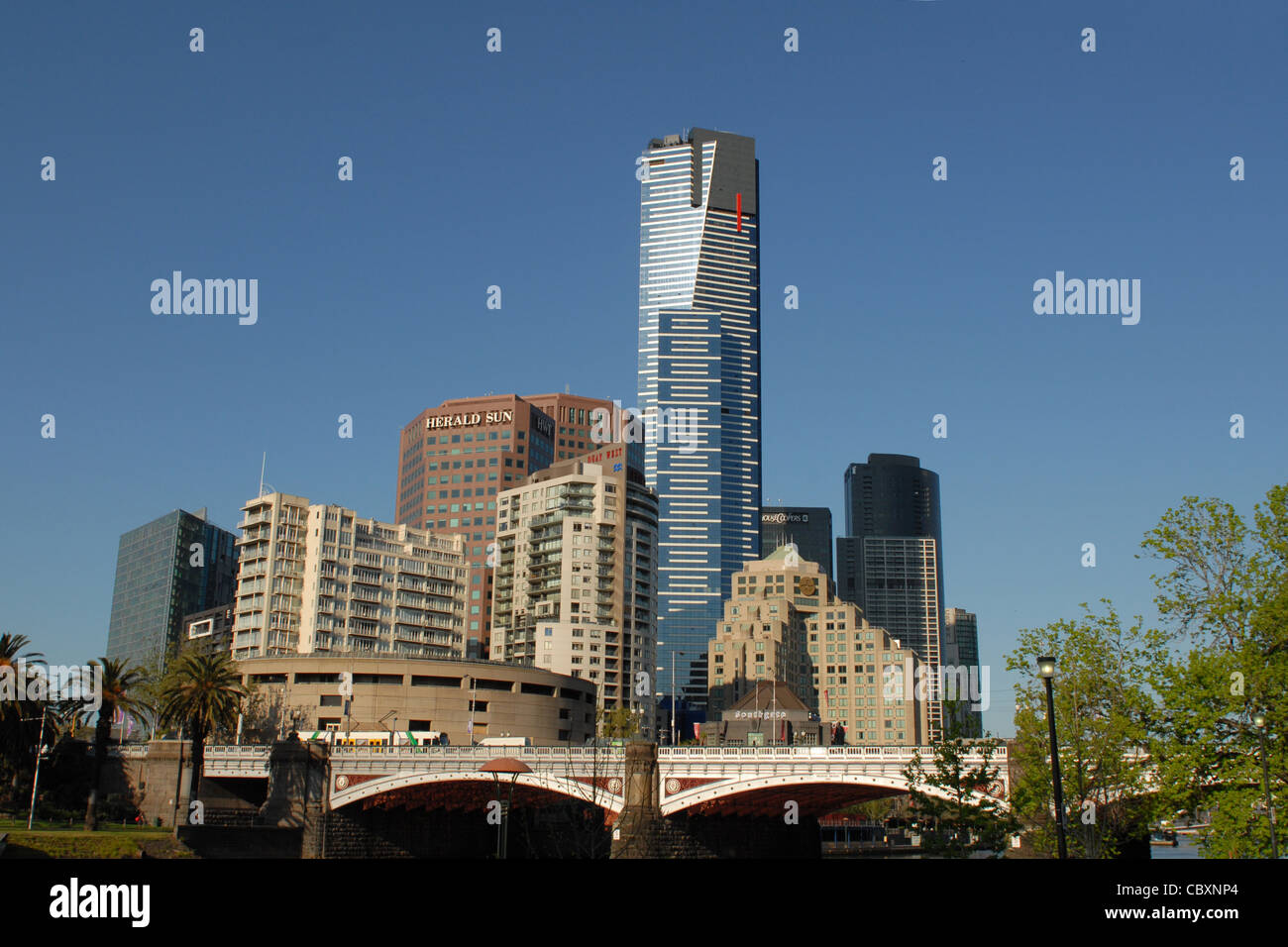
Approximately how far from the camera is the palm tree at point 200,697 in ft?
314

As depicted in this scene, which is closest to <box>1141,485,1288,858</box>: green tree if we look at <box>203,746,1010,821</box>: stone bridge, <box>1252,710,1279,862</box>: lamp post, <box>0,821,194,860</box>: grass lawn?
<box>1252,710,1279,862</box>: lamp post

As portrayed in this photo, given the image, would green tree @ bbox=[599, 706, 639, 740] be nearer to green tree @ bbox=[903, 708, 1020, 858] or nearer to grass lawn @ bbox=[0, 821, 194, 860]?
grass lawn @ bbox=[0, 821, 194, 860]

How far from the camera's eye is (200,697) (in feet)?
314

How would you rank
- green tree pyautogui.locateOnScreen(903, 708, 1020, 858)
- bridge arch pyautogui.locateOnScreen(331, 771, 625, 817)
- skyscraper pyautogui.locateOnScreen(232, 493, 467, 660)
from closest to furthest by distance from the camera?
green tree pyautogui.locateOnScreen(903, 708, 1020, 858) < bridge arch pyautogui.locateOnScreen(331, 771, 625, 817) < skyscraper pyautogui.locateOnScreen(232, 493, 467, 660)

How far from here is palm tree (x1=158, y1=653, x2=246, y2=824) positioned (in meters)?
95.7

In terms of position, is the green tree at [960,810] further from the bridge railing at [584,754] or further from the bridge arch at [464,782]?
the bridge arch at [464,782]

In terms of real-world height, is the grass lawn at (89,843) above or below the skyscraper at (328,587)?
below

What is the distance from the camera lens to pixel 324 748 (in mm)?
94250

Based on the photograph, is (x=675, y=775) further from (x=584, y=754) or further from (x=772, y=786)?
(x=772, y=786)

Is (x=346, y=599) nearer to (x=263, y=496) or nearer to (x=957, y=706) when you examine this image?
(x=263, y=496)

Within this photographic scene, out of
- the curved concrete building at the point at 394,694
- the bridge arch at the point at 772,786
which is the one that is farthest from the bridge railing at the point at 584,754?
the curved concrete building at the point at 394,694

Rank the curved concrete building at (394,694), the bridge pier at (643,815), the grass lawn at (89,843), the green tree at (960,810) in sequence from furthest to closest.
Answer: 1. the curved concrete building at (394,694)
2. the bridge pier at (643,815)
3. the grass lawn at (89,843)
4. the green tree at (960,810)
